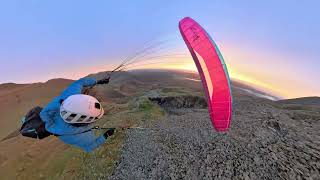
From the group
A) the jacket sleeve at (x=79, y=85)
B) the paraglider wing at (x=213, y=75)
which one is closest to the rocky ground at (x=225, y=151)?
the paraglider wing at (x=213, y=75)

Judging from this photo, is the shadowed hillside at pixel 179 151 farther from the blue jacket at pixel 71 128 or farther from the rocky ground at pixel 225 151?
the blue jacket at pixel 71 128

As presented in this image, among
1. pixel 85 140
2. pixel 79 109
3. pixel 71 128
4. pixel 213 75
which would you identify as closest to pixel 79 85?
pixel 71 128

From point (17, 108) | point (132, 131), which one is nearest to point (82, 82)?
point (132, 131)

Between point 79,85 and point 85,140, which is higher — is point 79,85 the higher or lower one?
the higher one

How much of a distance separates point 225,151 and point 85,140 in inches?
330

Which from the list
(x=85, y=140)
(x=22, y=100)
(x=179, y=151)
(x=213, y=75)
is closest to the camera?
(x=85, y=140)

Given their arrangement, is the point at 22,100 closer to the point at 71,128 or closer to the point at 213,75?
the point at 71,128

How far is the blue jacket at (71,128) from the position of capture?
565 inches

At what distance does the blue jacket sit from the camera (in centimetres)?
1435

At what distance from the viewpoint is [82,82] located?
15.4 m

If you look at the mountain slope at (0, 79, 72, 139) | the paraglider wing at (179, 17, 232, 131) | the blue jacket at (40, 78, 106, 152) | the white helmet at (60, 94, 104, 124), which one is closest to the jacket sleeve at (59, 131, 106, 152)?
the blue jacket at (40, 78, 106, 152)

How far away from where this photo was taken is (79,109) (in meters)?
13.7

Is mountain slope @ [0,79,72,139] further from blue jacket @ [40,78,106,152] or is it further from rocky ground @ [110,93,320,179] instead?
blue jacket @ [40,78,106,152]

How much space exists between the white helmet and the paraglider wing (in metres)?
4.45
